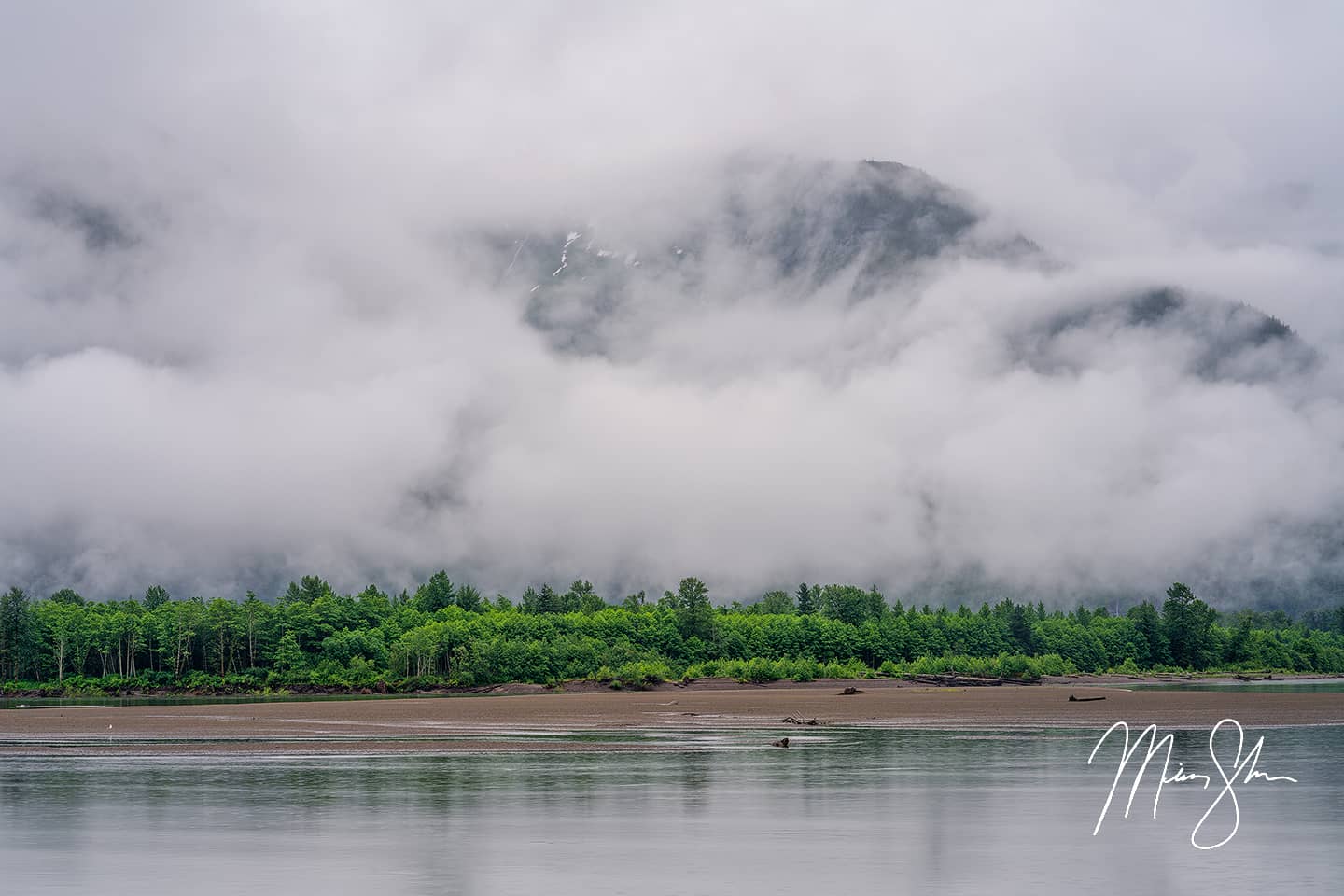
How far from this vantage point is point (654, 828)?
37812 millimetres

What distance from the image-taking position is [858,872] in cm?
3044

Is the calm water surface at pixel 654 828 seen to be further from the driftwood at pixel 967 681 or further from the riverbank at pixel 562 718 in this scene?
the driftwood at pixel 967 681

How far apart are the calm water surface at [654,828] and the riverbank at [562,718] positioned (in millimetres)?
13270

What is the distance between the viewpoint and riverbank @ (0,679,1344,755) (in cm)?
7356

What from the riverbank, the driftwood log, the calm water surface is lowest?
the driftwood log

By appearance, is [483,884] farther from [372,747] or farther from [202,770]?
[372,747]

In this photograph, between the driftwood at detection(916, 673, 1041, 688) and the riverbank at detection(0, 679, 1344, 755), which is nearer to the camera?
the riverbank at detection(0, 679, 1344, 755)

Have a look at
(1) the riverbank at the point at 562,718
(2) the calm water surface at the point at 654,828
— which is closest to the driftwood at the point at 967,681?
(1) the riverbank at the point at 562,718
